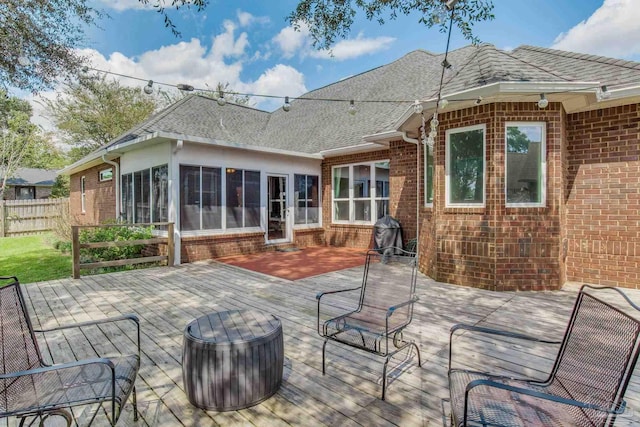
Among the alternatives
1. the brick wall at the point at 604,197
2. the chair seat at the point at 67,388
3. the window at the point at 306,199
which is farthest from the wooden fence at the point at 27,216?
the brick wall at the point at 604,197

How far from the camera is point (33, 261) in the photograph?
380 inches

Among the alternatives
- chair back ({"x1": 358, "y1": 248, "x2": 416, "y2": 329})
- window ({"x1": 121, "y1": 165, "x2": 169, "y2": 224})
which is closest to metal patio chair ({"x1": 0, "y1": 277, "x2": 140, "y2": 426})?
chair back ({"x1": 358, "y1": 248, "x2": 416, "y2": 329})

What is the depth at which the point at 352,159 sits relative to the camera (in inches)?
417

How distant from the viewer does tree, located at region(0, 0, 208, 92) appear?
20.5 feet

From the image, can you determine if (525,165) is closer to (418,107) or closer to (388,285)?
(418,107)

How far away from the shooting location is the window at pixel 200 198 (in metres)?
8.16

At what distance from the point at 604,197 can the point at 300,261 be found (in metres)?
6.38

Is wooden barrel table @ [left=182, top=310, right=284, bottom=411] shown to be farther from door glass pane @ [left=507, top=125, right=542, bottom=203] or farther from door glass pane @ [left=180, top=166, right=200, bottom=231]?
door glass pane @ [left=180, top=166, right=200, bottom=231]

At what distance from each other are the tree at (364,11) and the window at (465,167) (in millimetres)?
1561

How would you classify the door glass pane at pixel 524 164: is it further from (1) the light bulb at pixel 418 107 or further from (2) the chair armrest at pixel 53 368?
(2) the chair armrest at pixel 53 368

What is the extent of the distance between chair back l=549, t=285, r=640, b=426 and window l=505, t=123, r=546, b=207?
13.1 ft

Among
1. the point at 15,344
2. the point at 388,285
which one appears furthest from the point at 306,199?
the point at 15,344

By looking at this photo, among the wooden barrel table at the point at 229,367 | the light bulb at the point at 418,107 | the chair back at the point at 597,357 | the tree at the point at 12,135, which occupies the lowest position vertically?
the wooden barrel table at the point at 229,367

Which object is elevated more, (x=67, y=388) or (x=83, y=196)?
(x=83, y=196)
